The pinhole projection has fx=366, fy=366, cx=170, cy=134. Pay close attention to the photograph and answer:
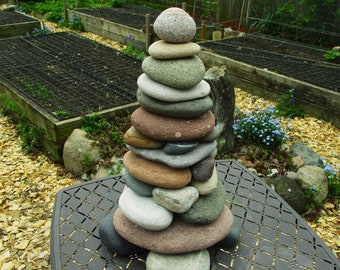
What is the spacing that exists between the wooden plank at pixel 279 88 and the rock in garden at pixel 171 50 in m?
4.07

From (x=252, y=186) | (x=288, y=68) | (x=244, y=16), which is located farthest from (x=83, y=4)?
(x=252, y=186)

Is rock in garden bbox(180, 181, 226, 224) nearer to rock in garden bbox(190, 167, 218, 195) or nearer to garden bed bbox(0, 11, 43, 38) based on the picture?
rock in garden bbox(190, 167, 218, 195)

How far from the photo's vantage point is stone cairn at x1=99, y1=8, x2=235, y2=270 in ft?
7.27

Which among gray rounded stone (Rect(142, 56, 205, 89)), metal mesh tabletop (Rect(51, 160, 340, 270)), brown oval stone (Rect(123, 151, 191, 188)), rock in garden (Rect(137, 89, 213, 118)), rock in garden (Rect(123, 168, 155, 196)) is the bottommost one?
metal mesh tabletop (Rect(51, 160, 340, 270))

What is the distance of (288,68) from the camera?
6.84 metres

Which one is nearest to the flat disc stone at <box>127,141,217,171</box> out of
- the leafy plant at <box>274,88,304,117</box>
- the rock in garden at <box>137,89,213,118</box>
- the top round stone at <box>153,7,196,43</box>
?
the rock in garden at <box>137,89,213,118</box>

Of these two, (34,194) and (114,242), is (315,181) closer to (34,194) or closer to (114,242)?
(114,242)

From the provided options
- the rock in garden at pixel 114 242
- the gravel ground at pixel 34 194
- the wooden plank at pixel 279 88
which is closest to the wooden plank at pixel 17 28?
the gravel ground at pixel 34 194

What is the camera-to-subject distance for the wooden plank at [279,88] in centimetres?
566

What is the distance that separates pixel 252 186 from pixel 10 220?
100 inches

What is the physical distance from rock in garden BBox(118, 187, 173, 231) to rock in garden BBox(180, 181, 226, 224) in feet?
0.43

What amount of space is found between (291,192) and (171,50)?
7.92 feet

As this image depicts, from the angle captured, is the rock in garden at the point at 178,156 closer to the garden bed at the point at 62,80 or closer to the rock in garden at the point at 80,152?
the rock in garden at the point at 80,152

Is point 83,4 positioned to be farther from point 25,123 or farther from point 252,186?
point 252,186
